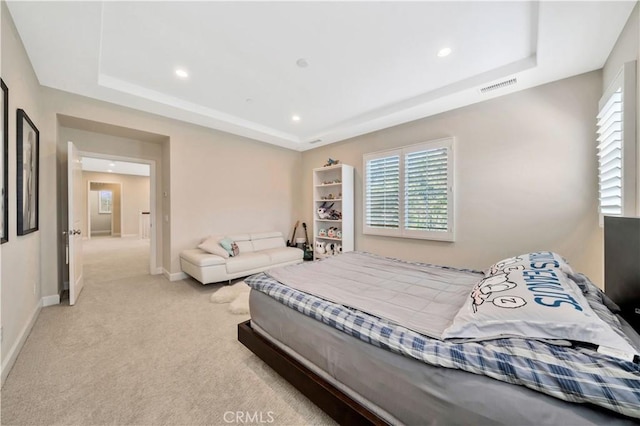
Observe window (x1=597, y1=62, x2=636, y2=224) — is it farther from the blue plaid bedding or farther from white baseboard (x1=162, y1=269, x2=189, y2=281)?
white baseboard (x1=162, y1=269, x2=189, y2=281)

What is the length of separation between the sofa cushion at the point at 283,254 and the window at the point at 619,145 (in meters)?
4.06

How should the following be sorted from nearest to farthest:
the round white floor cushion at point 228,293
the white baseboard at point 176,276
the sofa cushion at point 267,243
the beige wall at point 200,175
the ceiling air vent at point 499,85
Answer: the ceiling air vent at point 499,85 < the round white floor cushion at point 228,293 < the beige wall at point 200,175 < the white baseboard at point 176,276 < the sofa cushion at point 267,243

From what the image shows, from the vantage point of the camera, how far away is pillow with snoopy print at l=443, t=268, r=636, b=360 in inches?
33.9

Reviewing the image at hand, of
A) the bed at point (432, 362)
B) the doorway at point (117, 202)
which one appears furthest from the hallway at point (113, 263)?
the bed at point (432, 362)

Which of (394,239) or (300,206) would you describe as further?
(300,206)

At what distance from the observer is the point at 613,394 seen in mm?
712

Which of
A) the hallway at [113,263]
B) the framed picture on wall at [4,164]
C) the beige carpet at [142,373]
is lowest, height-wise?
the beige carpet at [142,373]

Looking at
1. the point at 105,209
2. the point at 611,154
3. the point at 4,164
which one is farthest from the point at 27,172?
the point at 105,209

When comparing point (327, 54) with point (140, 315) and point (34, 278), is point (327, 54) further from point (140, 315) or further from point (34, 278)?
point (34, 278)

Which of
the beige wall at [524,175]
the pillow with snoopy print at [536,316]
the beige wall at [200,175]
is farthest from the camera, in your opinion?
the beige wall at [200,175]

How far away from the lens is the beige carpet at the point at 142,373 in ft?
4.65

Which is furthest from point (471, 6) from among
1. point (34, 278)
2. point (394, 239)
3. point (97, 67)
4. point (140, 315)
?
point (34, 278)

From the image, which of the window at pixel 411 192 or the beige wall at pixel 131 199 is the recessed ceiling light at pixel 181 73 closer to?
the window at pixel 411 192

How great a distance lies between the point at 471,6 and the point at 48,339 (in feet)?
15.1
